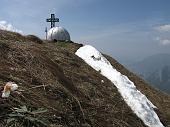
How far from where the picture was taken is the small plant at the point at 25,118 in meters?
7.64

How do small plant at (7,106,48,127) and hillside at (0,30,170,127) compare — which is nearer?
small plant at (7,106,48,127)

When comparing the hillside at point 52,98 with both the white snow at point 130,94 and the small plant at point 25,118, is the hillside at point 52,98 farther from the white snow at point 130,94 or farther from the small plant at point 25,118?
the white snow at point 130,94

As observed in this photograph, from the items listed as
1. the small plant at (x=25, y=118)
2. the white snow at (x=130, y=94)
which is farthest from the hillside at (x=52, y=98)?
the white snow at (x=130, y=94)

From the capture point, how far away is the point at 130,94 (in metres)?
17.8

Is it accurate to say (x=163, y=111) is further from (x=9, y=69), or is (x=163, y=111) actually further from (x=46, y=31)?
(x=46, y=31)

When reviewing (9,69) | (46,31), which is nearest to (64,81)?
(9,69)

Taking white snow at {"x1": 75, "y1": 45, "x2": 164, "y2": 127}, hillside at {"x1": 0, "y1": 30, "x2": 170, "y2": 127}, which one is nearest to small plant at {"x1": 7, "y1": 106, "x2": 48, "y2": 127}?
hillside at {"x1": 0, "y1": 30, "x2": 170, "y2": 127}

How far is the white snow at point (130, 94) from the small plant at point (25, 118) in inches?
322

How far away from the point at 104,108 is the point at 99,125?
2316 millimetres

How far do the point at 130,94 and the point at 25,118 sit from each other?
1042cm

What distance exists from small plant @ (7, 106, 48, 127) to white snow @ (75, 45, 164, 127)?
8.19 meters

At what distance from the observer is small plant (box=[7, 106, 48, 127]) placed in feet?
25.1

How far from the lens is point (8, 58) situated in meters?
12.3

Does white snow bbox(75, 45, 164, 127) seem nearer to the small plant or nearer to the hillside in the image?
the hillside
